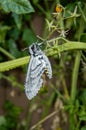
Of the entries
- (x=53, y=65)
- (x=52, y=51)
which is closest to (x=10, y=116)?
(x=53, y=65)

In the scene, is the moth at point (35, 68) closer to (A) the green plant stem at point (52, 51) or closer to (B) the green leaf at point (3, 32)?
(A) the green plant stem at point (52, 51)

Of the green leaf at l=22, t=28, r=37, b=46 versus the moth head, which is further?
the green leaf at l=22, t=28, r=37, b=46

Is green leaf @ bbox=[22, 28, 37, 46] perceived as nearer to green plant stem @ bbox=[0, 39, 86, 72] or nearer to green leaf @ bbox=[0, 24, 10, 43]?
green leaf @ bbox=[0, 24, 10, 43]

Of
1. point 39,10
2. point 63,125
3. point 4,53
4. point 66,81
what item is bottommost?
point 63,125

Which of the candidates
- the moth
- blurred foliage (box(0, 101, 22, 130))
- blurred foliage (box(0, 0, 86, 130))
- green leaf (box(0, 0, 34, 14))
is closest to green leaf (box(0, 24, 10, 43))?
blurred foliage (box(0, 0, 86, 130))

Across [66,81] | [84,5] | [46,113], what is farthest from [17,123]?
[84,5]

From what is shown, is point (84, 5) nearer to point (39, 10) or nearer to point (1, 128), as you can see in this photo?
point (39, 10)

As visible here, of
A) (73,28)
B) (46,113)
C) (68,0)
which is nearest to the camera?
(68,0)
